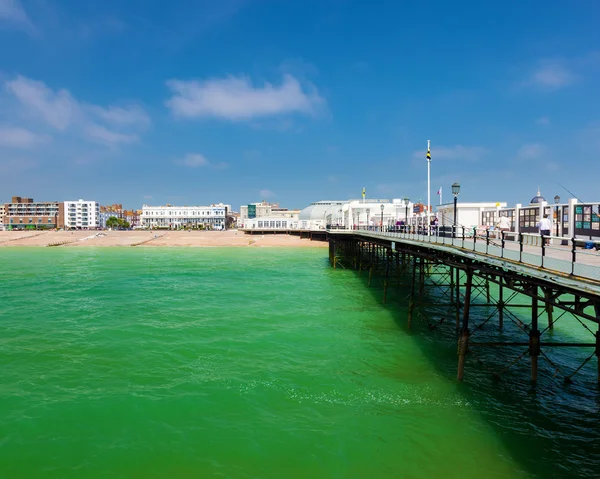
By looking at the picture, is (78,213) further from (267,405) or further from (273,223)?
(267,405)

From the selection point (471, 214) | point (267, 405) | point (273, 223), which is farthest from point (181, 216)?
point (267, 405)

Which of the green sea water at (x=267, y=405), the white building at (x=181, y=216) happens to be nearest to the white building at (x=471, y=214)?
the green sea water at (x=267, y=405)

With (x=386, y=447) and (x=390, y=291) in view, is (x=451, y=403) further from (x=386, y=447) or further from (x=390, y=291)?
(x=390, y=291)

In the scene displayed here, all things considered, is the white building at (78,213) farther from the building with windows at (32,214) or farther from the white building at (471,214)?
the white building at (471,214)

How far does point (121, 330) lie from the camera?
64.5ft

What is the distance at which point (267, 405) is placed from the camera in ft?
38.7

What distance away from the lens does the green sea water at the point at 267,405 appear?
926cm

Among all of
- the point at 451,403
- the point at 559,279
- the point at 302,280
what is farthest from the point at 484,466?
the point at 302,280

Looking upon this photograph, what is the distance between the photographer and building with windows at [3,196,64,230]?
586ft

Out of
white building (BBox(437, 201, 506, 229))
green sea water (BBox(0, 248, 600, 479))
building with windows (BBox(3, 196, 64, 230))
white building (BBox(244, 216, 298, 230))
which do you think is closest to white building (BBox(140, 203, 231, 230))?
building with windows (BBox(3, 196, 64, 230))

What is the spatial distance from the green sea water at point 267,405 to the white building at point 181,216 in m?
152

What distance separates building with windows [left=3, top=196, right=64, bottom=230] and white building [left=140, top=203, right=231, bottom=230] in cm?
4048

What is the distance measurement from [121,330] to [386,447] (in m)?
14.4

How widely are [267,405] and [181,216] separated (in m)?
168
